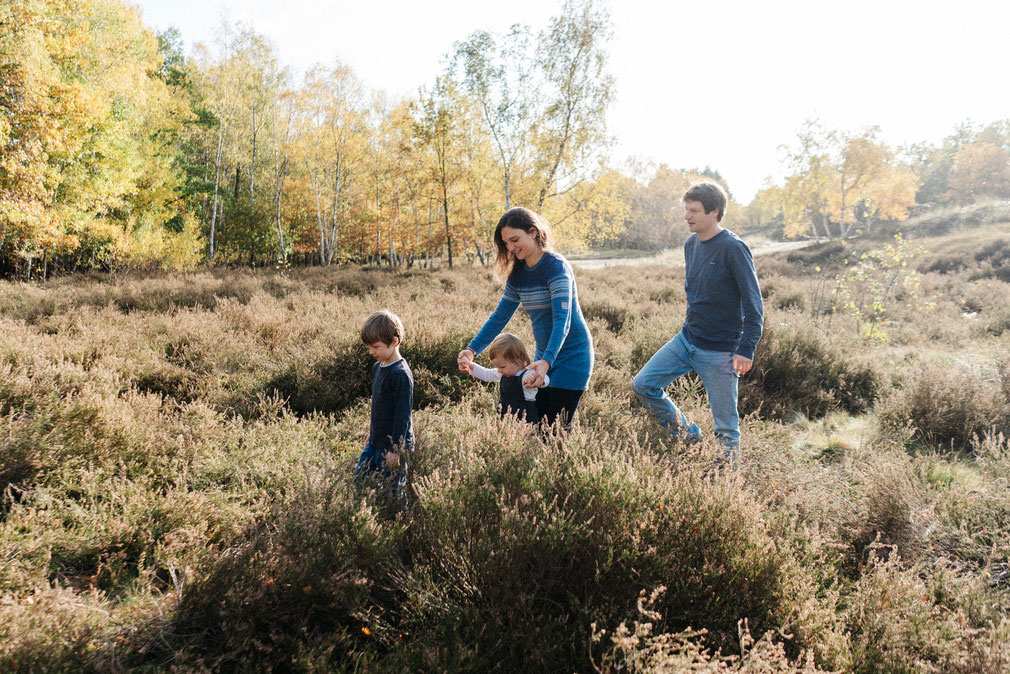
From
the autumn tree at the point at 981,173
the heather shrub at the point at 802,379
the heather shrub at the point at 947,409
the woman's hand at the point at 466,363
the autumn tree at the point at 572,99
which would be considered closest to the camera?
the woman's hand at the point at 466,363

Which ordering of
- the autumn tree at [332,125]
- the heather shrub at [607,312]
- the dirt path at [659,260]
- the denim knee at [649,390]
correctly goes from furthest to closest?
the dirt path at [659,260] → the autumn tree at [332,125] → the heather shrub at [607,312] → the denim knee at [649,390]

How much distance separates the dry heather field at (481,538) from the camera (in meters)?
1.72

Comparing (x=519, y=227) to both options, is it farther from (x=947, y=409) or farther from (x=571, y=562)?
(x=947, y=409)

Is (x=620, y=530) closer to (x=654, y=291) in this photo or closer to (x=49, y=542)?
(x=49, y=542)

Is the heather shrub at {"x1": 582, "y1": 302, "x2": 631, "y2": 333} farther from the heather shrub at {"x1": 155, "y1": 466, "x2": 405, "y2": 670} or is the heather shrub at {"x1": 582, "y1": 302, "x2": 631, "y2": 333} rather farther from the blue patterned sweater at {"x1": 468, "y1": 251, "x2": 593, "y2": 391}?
the heather shrub at {"x1": 155, "y1": 466, "x2": 405, "y2": 670}

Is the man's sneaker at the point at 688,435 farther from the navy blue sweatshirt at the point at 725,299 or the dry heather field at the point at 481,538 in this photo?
the navy blue sweatshirt at the point at 725,299

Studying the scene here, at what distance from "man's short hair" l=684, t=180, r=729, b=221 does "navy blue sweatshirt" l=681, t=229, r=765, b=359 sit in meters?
0.18

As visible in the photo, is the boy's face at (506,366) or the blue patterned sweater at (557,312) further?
the boy's face at (506,366)

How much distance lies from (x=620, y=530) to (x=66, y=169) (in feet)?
55.4

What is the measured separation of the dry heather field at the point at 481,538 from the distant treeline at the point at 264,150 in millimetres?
7693

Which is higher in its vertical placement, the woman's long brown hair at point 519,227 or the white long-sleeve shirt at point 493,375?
the woman's long brown hair at point 519,227

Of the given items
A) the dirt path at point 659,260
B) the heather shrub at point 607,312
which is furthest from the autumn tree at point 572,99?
the heather shrub at point 607,312

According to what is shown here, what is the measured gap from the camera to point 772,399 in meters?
5.38

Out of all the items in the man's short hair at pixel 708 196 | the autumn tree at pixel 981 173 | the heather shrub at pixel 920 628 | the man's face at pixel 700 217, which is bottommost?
the heather shrub at pixel 920 628
